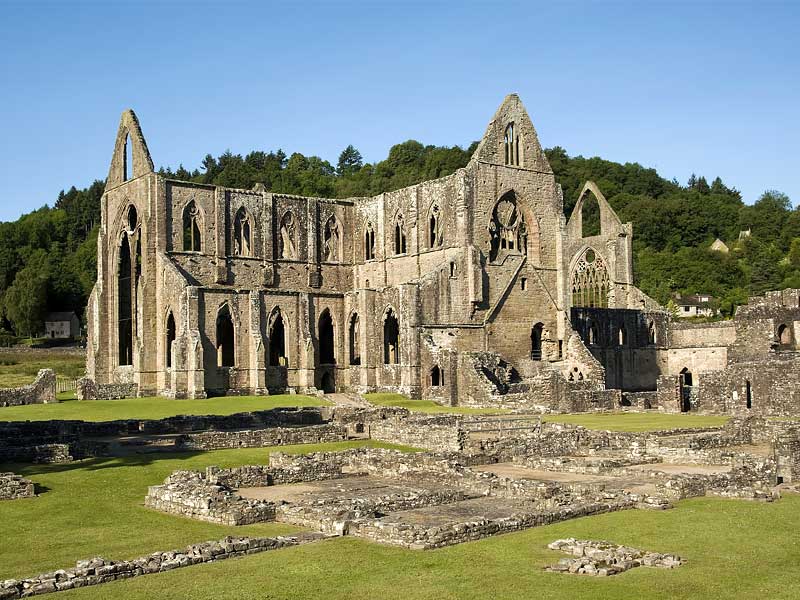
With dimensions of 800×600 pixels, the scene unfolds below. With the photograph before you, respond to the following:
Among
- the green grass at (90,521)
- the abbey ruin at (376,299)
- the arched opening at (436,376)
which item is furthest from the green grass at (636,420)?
the green grass at (90,521)

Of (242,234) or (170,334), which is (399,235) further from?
(170,334)

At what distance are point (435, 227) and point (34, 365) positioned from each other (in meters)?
38.3

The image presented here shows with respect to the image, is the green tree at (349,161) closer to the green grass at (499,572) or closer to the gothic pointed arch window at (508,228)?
the gothic pointed arch window at (508,228)

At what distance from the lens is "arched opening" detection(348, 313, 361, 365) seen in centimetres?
5825

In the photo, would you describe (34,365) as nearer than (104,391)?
No

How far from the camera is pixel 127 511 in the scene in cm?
1938

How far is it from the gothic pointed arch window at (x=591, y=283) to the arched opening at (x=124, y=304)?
101 feet

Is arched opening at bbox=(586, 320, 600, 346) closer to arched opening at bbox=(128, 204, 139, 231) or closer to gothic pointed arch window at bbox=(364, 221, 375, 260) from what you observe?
gothic pointed arch window at bbox=(364, 221, 375, 260)

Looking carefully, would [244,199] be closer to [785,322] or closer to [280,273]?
[280,273]

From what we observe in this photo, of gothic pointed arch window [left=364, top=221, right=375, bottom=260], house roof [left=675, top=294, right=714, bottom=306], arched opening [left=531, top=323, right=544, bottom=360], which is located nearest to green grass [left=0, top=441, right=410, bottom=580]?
Result: arched opening [left=531, top=323, right=544, bottom=360]

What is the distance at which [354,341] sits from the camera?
59.0 metres

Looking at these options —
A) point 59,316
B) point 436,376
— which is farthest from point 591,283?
point 59,316

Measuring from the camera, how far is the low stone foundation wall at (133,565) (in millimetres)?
12781

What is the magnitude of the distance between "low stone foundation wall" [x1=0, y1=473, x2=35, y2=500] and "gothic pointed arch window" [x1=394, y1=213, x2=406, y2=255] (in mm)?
41361
